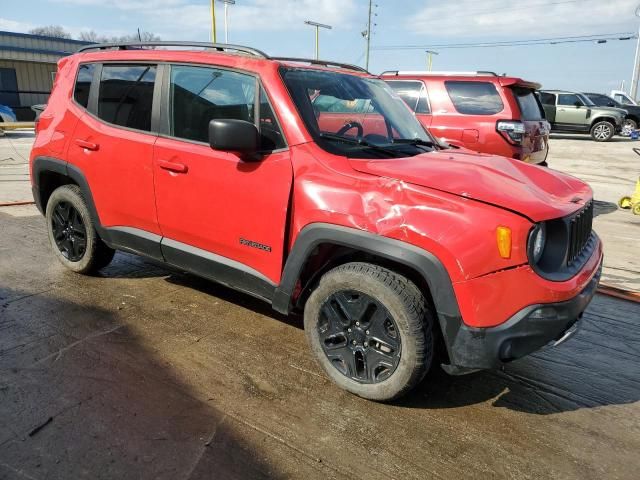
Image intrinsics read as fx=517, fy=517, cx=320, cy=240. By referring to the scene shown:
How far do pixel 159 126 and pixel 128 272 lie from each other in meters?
1.78

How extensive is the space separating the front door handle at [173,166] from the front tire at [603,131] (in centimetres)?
2122

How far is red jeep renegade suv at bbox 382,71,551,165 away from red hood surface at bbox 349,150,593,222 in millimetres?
3969

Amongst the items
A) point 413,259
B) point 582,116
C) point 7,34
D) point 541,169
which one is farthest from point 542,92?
point 7,34

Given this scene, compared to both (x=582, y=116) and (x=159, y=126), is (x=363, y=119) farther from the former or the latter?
(x=582, y=116)

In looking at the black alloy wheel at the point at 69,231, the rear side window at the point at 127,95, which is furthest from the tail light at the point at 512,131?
the black alloy wheel at the point at 69,231

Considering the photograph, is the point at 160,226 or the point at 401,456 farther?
→ the point at 160,226

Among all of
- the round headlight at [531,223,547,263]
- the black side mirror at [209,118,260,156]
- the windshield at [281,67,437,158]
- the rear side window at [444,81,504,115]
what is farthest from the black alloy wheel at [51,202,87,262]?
the rear side window at [444,81,504,115]

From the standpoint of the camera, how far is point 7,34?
28.7 metres

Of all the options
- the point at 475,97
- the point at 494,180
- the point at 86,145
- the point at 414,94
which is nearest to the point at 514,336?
the point at 494,180

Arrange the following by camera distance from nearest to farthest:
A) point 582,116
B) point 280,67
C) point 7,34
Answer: point 280,67
point 582,116
point 7,34

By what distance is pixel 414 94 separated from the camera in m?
7.81

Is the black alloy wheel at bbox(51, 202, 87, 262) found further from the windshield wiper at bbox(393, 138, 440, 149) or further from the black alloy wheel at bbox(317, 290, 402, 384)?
the windshield wiper at bbox(393, 138, 440, 149)

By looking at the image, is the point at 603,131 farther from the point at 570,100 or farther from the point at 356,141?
the point at 356,141

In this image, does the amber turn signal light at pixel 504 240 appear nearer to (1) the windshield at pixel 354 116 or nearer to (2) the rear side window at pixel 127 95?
(1) the windshield at pixel 354 116
